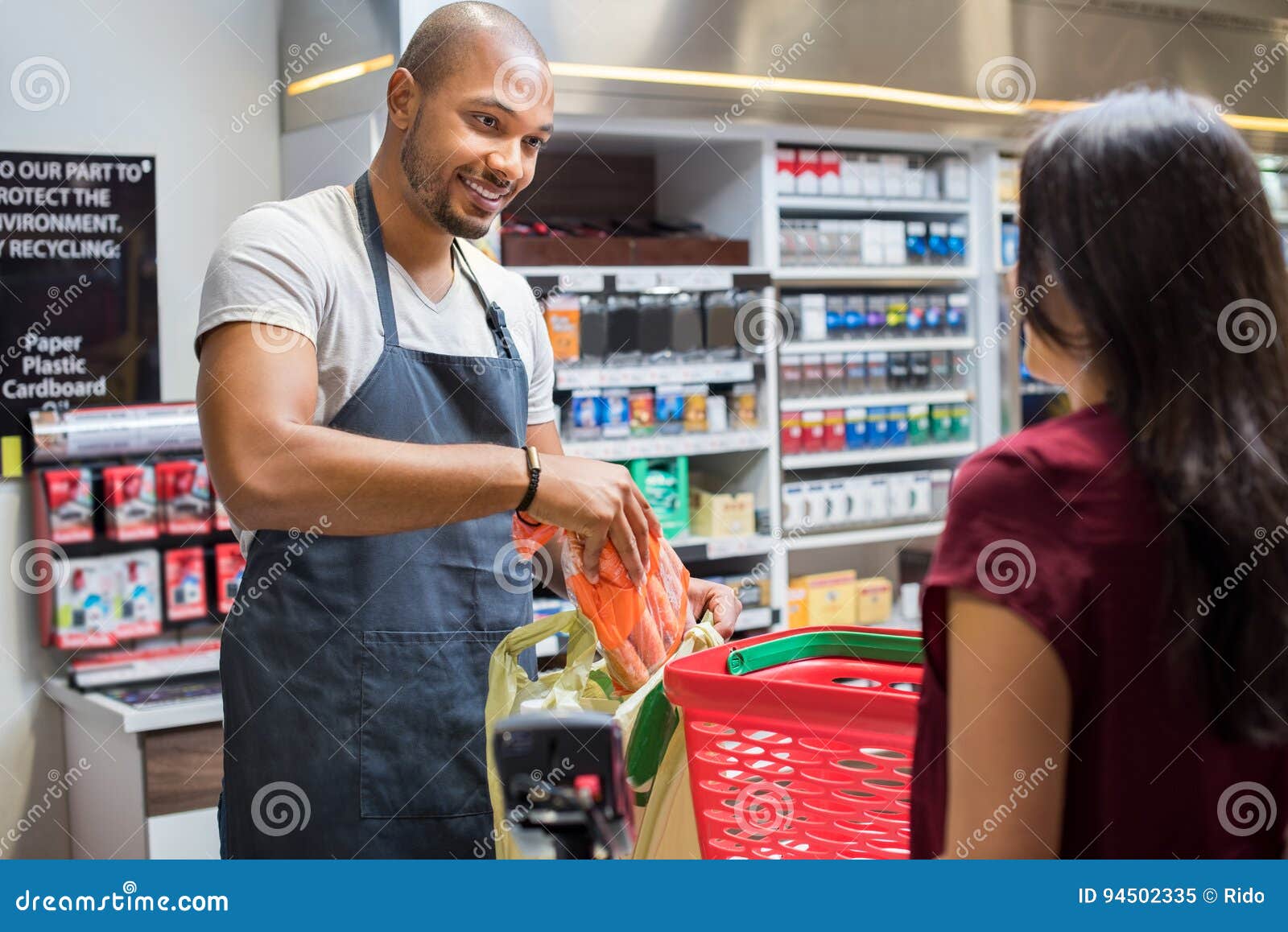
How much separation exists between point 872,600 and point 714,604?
322 centimetres

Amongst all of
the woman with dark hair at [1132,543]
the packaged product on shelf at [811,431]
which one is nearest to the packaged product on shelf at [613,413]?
the packaged product on shelf at [811,431]

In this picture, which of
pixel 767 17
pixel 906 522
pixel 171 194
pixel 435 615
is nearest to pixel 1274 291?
pixel 435 615

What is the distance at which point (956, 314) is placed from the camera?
489 centimetres

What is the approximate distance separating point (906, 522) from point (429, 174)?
3408 millimetres

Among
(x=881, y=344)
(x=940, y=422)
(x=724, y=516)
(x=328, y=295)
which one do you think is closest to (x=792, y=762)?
(x=328, y=295)

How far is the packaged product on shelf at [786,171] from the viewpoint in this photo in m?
4.42

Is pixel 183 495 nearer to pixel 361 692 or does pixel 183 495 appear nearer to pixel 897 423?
pixel 361 692

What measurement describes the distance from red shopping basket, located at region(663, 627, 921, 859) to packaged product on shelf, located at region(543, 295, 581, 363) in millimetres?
2698

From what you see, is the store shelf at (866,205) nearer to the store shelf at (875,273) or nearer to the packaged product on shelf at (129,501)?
the store shelf at (875,273)

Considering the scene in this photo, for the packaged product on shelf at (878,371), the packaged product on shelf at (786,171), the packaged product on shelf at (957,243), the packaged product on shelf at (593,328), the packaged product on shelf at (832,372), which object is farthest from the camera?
the packaged product on shelf at (957,243)

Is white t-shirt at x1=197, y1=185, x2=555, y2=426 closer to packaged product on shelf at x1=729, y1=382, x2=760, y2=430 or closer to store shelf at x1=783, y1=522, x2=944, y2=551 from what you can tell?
packaged product on shelf at x1=729, y1=382, x2=760, y2=430

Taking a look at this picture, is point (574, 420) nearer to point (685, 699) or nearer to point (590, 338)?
point (590, 338)

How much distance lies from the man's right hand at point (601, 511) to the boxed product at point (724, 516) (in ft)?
8.97

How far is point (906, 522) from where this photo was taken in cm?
489
